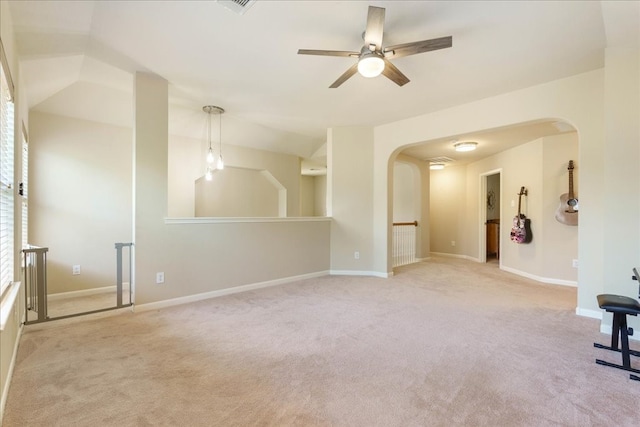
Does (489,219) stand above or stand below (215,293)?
above

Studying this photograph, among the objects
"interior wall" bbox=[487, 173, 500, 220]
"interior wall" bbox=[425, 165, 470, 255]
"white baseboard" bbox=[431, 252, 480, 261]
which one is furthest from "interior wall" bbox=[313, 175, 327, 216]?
"interior wall" bbox=[487, 173, 500, 220]

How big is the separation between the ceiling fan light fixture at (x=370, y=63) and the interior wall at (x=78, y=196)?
393 centimetres

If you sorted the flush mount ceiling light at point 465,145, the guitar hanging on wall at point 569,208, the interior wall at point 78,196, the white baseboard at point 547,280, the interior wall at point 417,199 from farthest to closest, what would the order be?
the interior wall at point 417,199 < the flush mount ceiling light at point 465,145 < the white baseboard at point 547,280 < the guitar hanging on wall at point 569,208 < the interior wall at point 78,196

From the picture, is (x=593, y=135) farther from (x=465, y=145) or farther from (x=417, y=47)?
(x=465, y=145)

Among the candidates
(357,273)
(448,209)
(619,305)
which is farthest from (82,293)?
(448,209)

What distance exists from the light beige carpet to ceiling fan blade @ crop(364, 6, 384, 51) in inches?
94.7

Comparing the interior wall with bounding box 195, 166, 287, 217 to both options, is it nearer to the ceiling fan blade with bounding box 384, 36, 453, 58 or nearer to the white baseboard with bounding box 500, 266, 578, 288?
the ceiling fan blade with bounding box 384, 36, 453, 58

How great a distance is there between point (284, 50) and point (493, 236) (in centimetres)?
693

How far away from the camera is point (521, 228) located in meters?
5.23

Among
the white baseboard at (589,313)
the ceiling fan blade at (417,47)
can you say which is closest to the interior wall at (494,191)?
the white baseboard at (589,313)

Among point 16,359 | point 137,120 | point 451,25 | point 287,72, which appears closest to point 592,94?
point 451,25

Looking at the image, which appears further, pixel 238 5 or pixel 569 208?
pixel 569 208

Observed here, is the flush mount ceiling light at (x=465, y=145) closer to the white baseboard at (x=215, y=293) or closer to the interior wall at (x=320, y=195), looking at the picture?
the white baseboard at (x=215, y=293)

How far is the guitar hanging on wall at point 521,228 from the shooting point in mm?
5195
